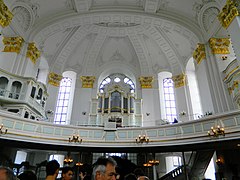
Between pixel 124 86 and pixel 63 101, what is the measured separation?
270 inches

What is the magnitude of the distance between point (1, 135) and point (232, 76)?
1430cm

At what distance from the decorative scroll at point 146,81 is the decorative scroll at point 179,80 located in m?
2.44

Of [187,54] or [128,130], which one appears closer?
[128,130]

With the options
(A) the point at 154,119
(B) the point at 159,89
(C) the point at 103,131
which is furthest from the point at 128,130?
(B) the point at 159,89

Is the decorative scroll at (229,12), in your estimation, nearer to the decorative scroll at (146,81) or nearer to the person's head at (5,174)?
the decorative scroll at (146,81)

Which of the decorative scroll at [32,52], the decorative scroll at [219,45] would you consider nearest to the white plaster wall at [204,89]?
the decorative scroll at [219,45]

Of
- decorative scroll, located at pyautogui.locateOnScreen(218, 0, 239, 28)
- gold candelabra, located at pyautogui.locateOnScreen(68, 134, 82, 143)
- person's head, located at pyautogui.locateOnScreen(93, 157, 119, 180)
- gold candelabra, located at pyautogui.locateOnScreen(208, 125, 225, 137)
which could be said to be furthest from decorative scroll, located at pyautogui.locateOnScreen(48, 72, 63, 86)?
person's head, located at pyautogui.locateOnScreen(93, 157, 119, 180)

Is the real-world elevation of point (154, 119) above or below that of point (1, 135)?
above

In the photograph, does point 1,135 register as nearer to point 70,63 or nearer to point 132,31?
point 70,63

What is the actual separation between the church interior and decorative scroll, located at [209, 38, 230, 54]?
0.07m

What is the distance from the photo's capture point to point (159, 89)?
69.8ft

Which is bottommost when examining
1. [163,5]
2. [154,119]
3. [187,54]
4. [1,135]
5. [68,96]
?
[1,135]

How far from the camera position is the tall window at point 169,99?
19922mm

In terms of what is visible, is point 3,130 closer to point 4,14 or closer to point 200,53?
point 4,14
